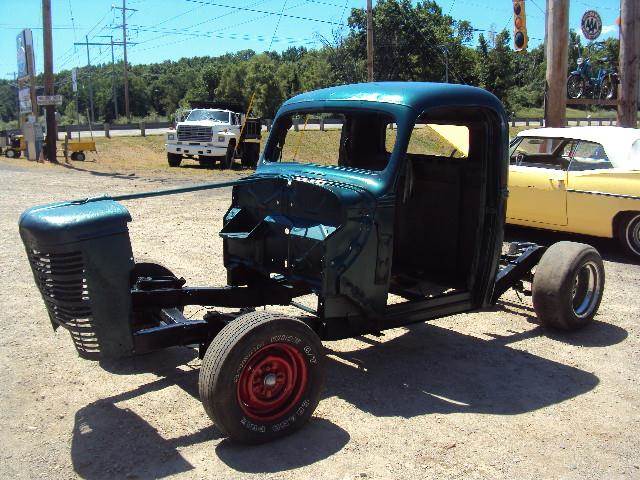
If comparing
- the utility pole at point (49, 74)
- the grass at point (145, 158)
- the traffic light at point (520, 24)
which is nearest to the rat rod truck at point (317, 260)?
the grass at point (145, 158)

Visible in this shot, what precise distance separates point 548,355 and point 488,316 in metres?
1.12

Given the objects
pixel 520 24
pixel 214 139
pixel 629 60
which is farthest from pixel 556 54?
pixel 214 139

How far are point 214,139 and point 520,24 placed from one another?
10725mm

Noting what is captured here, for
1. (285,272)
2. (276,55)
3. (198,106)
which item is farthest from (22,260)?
(276,55)

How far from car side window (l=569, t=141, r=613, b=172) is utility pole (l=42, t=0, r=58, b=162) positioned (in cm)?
1954

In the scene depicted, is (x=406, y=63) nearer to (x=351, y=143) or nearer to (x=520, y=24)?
(x=520, y=24)

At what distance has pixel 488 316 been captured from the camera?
266 inches

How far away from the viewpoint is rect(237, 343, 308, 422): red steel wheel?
402 cm

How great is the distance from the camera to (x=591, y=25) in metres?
18.7

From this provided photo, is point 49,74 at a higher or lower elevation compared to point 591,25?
lower

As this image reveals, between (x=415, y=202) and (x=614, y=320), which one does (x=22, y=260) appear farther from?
(x=614, y=320)

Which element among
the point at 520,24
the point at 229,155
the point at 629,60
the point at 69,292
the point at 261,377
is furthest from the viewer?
the point at 229,155

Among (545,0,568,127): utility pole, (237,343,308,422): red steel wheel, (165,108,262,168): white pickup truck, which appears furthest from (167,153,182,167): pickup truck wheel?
(237,343,308,422): red steel wheel

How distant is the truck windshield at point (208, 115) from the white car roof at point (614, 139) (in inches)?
607
